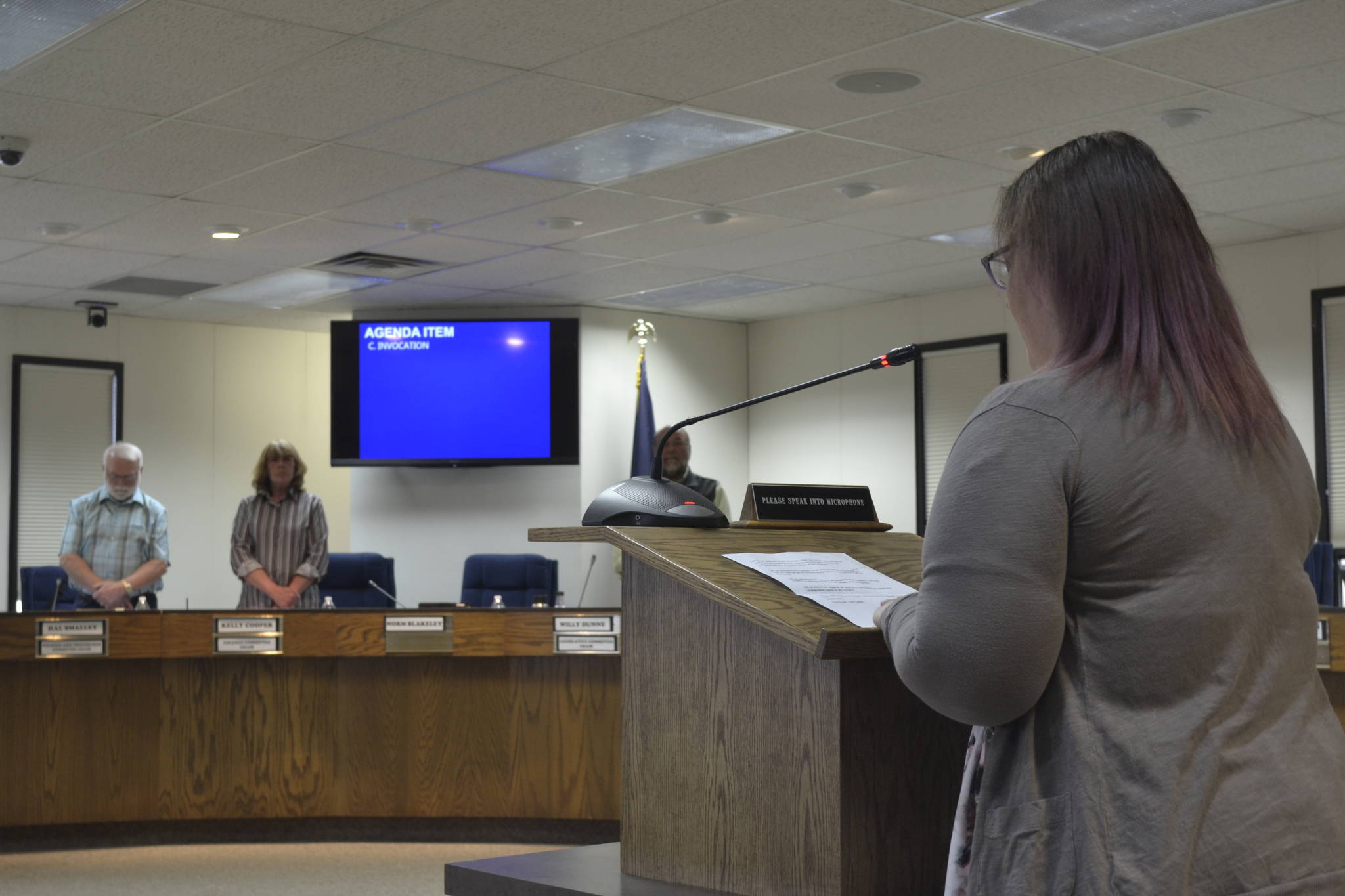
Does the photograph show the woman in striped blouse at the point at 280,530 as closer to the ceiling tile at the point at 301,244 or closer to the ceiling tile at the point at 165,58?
the ceiling tile at the point at 301,244

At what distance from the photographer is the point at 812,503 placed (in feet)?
6.02

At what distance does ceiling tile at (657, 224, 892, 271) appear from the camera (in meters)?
6.93

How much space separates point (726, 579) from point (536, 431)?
7280 mm

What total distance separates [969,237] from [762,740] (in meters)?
5.89

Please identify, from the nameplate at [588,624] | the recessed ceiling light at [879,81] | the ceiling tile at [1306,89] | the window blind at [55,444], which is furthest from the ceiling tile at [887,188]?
the window blind at [55,444]

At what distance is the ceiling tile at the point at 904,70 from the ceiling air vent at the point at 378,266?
3.15m

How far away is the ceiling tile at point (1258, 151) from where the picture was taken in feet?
16.9

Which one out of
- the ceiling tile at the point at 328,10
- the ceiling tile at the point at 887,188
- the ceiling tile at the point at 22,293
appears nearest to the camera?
the ceiling tile at the point at 328,10

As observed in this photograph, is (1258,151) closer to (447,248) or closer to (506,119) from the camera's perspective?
(506,119)

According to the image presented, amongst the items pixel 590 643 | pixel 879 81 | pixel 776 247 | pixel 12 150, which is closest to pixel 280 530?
pixel 590 643

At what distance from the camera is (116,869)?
5.04 meters

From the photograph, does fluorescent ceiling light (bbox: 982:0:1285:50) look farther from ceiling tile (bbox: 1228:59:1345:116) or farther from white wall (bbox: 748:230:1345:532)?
white wall (bbox: 748:230:1345:532)

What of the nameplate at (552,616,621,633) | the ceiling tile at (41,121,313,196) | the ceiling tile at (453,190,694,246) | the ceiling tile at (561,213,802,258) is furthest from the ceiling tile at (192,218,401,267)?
the nameplate at (552,616,621,633)

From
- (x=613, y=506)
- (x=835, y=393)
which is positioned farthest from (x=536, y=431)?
(x=613, y=506)
